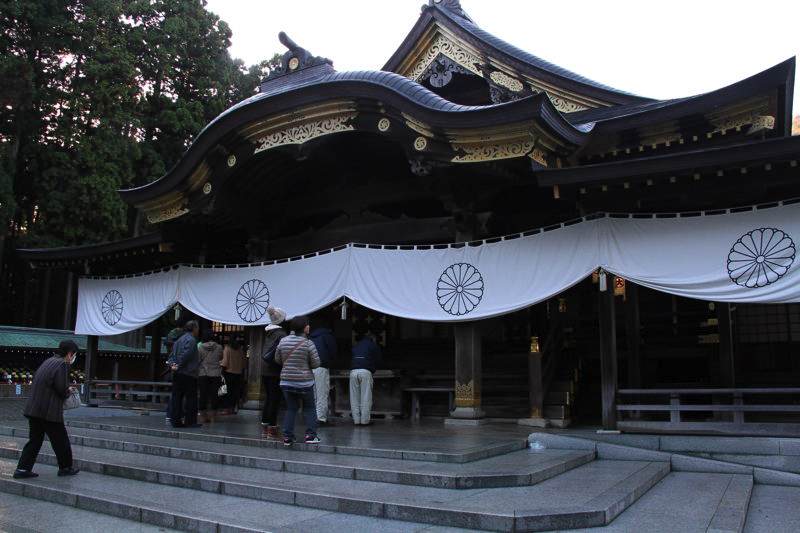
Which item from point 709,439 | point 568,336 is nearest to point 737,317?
point 568,336

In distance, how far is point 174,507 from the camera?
5434 millimetres

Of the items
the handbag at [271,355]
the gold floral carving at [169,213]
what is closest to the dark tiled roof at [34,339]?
the gold floral carving at [169,213]

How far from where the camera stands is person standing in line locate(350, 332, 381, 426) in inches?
381

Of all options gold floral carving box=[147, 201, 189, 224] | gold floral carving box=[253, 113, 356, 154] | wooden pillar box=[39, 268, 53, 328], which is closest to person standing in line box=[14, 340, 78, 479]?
gold floral carving box=[253, 113, 356, 154]

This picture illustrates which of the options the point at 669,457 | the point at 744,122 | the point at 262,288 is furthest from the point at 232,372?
the point at 744,122

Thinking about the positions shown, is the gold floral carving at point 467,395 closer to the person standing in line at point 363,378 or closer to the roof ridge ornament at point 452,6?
the person standing in line at point 363,378

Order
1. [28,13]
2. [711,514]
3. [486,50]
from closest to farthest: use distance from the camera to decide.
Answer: [711,514]
[486,50]
[28,13]

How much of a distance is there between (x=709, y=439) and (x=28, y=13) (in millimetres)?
21837

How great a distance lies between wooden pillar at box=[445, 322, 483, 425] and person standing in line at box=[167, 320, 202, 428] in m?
3.82

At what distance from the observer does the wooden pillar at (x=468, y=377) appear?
9.69 m

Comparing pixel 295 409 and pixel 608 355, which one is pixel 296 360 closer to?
pixel 295 409

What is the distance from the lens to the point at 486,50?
43.3 feet

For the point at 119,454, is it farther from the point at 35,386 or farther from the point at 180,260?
the point at 180,260

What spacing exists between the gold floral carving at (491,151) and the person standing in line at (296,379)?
364 cm
